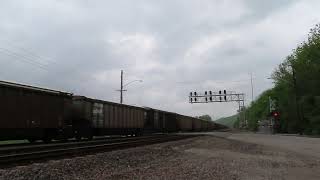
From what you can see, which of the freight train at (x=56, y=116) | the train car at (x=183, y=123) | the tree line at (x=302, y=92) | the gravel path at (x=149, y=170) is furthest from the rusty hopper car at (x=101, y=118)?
the tree line at (x=302, y=92)

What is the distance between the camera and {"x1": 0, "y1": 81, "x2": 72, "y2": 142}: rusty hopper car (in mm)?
22859

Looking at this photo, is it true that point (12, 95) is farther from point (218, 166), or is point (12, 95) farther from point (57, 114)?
point (218, 166)

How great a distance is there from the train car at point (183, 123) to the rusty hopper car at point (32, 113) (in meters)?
39.7

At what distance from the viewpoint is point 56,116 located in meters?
28.0

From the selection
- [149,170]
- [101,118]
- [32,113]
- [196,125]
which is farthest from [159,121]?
[149,170]

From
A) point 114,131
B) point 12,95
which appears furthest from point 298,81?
point 12,95

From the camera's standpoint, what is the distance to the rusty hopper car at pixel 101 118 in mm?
32069

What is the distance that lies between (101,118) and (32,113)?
1108cm

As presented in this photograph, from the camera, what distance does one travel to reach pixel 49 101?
27234mm

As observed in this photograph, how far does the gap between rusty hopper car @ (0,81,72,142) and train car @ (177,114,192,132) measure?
130 ft

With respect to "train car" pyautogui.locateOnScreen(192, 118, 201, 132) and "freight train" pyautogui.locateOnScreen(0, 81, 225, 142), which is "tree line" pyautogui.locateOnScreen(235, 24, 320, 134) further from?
"freight train" pyautogui.locateOnScreen(0, 81, 225, 142)

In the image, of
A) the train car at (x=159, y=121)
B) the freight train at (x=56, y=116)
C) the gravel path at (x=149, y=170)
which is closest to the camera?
the gravel path at (x=149, y=170)

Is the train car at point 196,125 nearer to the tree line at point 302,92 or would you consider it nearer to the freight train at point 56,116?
the tree line at point 302,92

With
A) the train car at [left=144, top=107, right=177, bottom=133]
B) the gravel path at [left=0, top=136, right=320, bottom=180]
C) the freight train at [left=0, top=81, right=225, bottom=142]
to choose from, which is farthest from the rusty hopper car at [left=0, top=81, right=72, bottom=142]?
the train car at [left=144, top=107, right=177, bottom=133]
